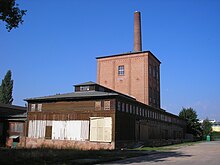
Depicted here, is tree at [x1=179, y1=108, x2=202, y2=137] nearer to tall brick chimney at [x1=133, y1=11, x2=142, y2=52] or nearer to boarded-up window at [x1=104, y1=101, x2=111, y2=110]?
tall brick chimney at [x1=133, y1=11, x2=142, y2=52]

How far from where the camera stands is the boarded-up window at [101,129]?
33000 mm

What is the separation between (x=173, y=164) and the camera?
49.6 feet

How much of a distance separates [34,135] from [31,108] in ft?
13.5

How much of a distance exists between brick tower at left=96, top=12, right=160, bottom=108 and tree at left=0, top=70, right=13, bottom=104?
22724 millimetres

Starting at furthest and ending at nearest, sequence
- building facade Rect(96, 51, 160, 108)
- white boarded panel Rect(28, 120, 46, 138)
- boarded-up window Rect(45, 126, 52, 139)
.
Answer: building facade Rect(96, 51, 160, 108) < white boarded panel Rect(28, 120, 46, 138) < boarded-up window Rect(45, 126, 52, 139)

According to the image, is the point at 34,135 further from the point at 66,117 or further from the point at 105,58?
the point at 105,58

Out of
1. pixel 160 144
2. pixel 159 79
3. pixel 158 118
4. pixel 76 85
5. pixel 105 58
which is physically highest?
pixel 105 58

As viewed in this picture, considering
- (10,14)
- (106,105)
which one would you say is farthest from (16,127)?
(10,14)

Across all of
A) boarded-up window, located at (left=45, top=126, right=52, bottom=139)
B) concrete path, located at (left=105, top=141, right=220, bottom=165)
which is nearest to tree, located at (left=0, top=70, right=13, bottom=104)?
boarded-up window, located at (left=45, top=126, right=52, bottom=139)

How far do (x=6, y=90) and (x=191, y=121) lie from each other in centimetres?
4994

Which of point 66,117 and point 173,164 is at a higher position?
point 66,117

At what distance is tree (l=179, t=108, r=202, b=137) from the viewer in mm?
74625

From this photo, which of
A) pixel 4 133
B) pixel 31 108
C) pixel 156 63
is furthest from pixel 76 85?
pixel 156 63

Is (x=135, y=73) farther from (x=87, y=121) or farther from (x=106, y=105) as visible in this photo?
(x=87, y=121)
